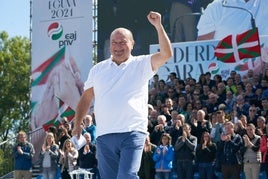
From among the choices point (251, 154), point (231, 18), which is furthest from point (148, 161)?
point (231, 18)


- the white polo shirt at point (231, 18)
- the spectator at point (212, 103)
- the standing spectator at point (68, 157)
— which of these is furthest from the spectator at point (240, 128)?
the white polo shirt at point (231, 18)

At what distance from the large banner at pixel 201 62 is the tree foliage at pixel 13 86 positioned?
74.4 ft

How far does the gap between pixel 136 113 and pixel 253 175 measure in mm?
8852

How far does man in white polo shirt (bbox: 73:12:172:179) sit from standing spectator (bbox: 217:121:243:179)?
8207mm

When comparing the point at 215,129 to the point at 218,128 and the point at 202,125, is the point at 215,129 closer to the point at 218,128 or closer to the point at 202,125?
the point at 218,128

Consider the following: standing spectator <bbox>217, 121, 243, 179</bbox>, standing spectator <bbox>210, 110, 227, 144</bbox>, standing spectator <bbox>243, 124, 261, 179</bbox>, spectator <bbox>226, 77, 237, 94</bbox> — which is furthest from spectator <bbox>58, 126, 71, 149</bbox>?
standing spectator <bbox>243, 124, 261, 179</bbox>

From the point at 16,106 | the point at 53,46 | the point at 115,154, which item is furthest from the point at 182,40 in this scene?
the point at 16,106

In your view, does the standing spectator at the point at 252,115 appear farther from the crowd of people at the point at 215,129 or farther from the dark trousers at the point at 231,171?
the dark trousers at the point at 231,171

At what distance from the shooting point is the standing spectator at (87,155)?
16047 mm

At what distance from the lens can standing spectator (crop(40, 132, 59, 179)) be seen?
1669 cm

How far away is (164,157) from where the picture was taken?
15.1 meters

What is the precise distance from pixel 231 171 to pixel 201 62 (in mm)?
6617

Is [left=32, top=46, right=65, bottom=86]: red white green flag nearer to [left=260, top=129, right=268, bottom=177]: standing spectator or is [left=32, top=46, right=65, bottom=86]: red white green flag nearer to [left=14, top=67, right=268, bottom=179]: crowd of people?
[left=14, top=67, right=268, bottom=179]: crowd of people

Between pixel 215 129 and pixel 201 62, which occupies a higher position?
pixel 201 62
